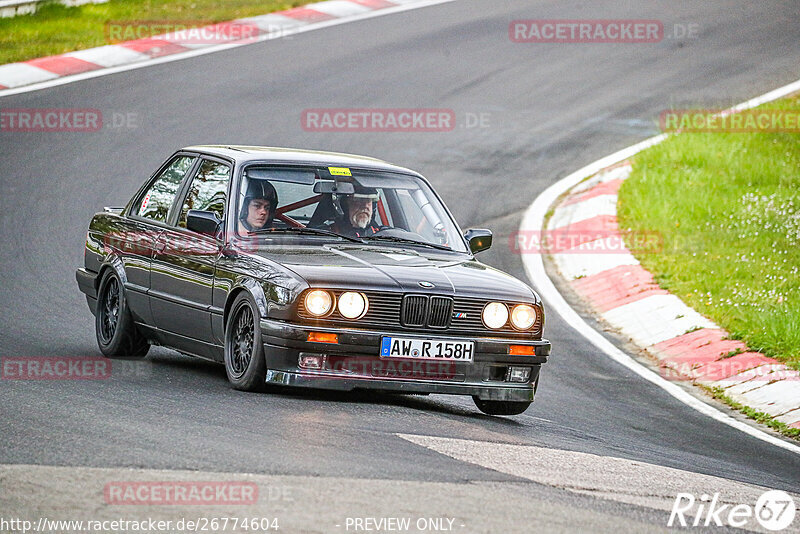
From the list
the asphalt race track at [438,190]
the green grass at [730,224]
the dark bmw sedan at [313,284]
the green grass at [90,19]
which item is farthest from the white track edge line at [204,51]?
the dark bmw sedan at [313,284]

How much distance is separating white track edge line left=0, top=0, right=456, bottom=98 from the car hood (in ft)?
36.7

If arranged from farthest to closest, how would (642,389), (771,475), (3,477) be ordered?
(642,389) < (771,475) < (3,477)

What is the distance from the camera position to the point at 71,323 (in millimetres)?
10641

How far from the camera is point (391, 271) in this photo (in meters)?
7.83

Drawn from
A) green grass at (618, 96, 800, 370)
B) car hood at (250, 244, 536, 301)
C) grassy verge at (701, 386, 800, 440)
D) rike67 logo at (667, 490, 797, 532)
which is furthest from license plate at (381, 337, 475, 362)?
green grass at (618, 96, 800, 370)

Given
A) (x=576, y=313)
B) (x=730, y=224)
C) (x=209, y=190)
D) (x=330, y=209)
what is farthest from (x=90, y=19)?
(x=330, y=209)

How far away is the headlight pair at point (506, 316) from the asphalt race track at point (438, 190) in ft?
Result: 1.91

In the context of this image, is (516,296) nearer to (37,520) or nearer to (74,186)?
(37,520)

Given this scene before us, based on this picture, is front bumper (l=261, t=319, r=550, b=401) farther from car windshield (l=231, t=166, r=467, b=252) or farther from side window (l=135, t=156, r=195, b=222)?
side window (l=135, t=156, r=195, b=222)

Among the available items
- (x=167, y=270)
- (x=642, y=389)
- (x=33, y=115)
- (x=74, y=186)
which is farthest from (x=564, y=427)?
(x=33, y=115)

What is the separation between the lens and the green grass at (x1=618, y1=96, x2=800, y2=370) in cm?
1175

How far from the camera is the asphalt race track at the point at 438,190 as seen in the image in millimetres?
5961

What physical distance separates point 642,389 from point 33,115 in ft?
33.0

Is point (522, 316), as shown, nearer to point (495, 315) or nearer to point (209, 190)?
point (495, 315)
